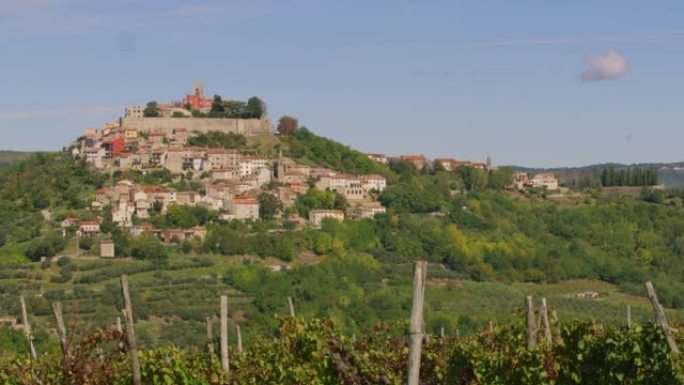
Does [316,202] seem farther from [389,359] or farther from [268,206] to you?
[389,359]

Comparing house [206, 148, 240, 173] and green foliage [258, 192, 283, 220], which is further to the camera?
house [206, 148, 240, 173]

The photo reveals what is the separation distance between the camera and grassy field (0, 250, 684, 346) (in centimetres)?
3766

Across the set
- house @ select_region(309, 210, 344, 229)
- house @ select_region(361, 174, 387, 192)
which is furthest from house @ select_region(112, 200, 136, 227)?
house @ select_region(361, 174, 387, 192)

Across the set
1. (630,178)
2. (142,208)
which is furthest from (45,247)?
(630,178)

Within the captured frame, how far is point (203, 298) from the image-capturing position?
42844 millimetres

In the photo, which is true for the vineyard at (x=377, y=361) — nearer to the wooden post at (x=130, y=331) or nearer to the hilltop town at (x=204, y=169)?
the wooden post at (x=130, y=331)

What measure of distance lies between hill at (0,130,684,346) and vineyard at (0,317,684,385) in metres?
22.9

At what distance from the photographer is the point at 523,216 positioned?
65750 mm

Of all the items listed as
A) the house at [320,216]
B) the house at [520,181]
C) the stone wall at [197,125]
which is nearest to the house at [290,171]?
the stone wall at [197,125]

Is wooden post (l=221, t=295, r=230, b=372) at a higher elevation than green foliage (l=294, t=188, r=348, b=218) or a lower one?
higher

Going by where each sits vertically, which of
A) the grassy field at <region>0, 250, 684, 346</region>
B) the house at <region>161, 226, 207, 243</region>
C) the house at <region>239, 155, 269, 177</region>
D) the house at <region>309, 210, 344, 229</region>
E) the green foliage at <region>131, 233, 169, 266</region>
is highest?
the house at <region>239, 155, 269, 177</region>

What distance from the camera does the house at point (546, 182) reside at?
250 feet

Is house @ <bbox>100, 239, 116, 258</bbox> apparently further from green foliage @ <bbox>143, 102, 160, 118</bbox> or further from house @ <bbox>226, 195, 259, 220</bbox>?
green foliage @ <bbox>143, 102, 160, 118</bbox>

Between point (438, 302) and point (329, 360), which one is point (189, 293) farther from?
point (329, 360)
